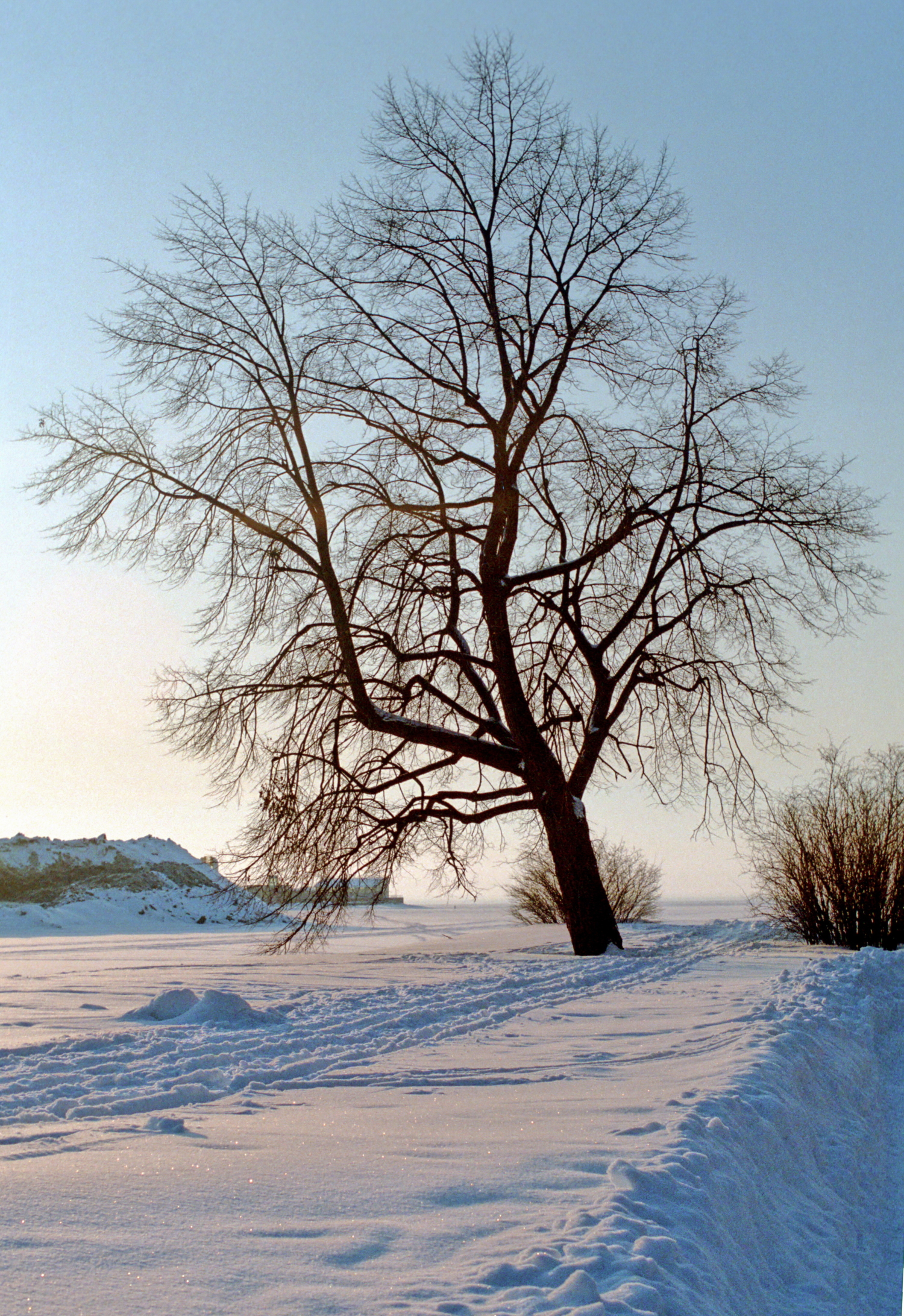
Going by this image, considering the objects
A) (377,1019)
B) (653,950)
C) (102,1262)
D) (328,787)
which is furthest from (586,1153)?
(653,950)

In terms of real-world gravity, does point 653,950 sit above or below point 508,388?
below

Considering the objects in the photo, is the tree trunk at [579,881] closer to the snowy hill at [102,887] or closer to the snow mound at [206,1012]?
the snow mound at [206,1012]

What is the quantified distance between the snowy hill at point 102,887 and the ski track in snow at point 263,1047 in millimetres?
12097

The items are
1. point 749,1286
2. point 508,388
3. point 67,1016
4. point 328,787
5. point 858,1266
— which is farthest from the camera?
point 508,388

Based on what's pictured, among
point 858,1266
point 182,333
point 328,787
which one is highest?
point 182,333

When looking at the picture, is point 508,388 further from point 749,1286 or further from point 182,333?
point 749,1286

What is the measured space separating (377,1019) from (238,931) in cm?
1370

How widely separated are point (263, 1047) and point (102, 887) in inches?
692

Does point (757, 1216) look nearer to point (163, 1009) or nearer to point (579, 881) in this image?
point (163, 1009)

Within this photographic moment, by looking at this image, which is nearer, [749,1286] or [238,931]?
[749,1286]

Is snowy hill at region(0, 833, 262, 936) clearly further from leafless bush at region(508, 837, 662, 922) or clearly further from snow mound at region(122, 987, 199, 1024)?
snow mound at region(122, 987, 199, 1024)

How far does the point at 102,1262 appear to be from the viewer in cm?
203

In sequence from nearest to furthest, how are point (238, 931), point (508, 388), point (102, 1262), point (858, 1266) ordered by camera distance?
point (102, 1262), point (858, 1266), point (508, 388), point (238, 931)

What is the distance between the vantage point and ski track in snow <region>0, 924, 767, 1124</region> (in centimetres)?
370
